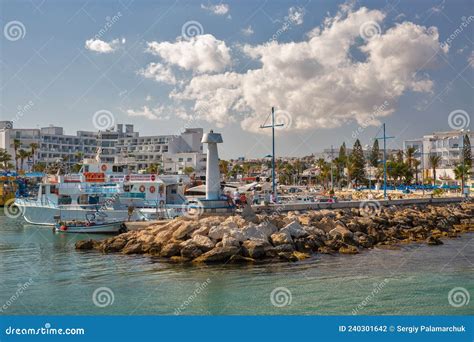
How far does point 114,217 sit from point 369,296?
991 inches

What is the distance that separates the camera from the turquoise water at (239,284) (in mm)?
16047

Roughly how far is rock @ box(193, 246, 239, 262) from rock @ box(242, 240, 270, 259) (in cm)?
52

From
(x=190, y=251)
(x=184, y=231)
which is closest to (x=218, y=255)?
(x=190, y=251)

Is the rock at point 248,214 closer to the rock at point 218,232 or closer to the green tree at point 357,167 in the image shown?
the rock at point 218,232

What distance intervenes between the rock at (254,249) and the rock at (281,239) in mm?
1073

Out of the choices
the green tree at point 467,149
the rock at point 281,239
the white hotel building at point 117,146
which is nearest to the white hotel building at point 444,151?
the green tree at point 467,149

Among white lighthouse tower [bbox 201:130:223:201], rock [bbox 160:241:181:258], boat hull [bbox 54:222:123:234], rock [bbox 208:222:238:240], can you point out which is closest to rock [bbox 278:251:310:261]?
rock [bbox 208:222:238:240]

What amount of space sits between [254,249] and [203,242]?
2.63 m

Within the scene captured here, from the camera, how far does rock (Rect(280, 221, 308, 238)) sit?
2648cm

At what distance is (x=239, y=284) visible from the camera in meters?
18.8

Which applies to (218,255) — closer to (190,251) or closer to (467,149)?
(190,251)

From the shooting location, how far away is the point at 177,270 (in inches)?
854

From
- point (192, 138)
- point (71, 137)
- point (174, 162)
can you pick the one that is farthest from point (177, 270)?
point (71, 137)

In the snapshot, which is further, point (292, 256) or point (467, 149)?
point (467, 149)
